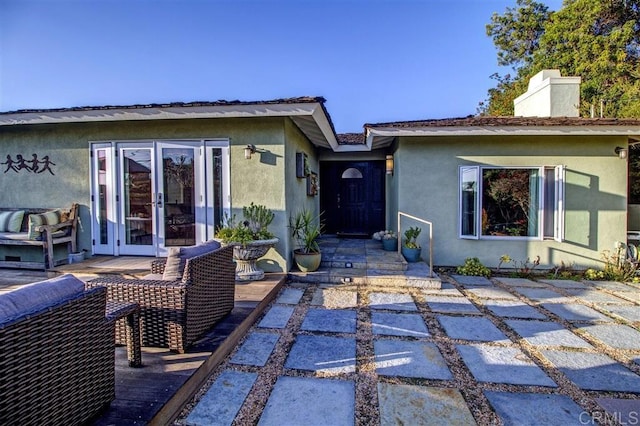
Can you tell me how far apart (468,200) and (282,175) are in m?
4.02

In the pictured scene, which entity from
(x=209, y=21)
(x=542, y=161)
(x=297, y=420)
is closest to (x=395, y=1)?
(x=209, y=21)

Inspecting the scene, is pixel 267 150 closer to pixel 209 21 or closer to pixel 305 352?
pixel 305 352

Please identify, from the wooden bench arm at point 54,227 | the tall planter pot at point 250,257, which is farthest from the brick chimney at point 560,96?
the wooden bench arm at point 54,227

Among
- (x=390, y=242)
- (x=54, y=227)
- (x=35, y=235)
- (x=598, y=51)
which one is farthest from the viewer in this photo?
(x=598, y=51)

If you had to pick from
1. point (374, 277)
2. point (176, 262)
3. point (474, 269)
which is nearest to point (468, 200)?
point (474, 269)

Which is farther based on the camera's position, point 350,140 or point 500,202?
point 350,140

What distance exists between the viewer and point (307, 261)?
19.4 ft

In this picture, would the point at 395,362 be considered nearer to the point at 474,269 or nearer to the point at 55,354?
the point at 55,354

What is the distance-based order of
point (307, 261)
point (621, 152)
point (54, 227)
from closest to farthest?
point (54, 227), point (307, 261), point (621, 152)

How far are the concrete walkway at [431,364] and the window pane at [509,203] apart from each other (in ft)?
6.86

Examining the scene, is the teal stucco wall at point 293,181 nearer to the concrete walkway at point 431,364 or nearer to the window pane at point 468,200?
the concrete walkway at point 431,364

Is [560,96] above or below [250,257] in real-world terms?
above

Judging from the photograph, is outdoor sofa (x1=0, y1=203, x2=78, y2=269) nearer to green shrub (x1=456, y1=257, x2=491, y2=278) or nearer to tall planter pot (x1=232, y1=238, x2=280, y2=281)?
tall planter pot (x1=232, y1=238, x2=280, y2=281)

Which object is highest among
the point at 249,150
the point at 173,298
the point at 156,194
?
the point at 249,150
